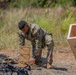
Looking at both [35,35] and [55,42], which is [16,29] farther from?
[35,35]

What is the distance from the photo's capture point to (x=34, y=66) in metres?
10.5

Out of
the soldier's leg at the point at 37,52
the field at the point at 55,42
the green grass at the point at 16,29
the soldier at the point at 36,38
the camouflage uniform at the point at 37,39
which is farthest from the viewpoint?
the green grass at the point at 16,29

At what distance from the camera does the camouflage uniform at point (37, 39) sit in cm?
999

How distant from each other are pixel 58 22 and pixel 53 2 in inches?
389

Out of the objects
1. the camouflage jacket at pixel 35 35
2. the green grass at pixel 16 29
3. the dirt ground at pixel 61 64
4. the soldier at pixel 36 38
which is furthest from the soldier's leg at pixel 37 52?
the green grass at pixel 16 29

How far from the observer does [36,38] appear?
1016 cm

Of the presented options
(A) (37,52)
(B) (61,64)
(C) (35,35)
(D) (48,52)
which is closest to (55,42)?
(B) (61,64)

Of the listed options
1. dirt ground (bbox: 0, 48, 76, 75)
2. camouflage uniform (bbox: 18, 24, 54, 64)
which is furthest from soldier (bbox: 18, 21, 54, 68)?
dirt ground (bbox: 0, 48, 76, 75)

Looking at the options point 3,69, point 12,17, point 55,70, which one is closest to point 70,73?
point 55,70

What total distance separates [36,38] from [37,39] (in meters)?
0.04

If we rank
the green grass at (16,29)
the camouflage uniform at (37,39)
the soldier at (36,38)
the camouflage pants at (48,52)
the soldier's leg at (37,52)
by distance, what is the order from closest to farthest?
the soldier at (36,38) → the camouflage uniform at (37,39) → the soldier's leg at (37,52) → the camouflage pants at (48,52) → the green grass at (16,29)

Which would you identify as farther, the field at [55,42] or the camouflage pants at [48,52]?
the field at [55,42]

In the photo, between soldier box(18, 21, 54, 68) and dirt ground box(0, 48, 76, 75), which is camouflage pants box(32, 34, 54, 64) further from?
dirt ground box(0, 48, 76, 75)

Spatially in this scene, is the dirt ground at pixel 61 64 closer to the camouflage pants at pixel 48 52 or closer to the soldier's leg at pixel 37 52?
the camouflage pants at pixel 48 52
